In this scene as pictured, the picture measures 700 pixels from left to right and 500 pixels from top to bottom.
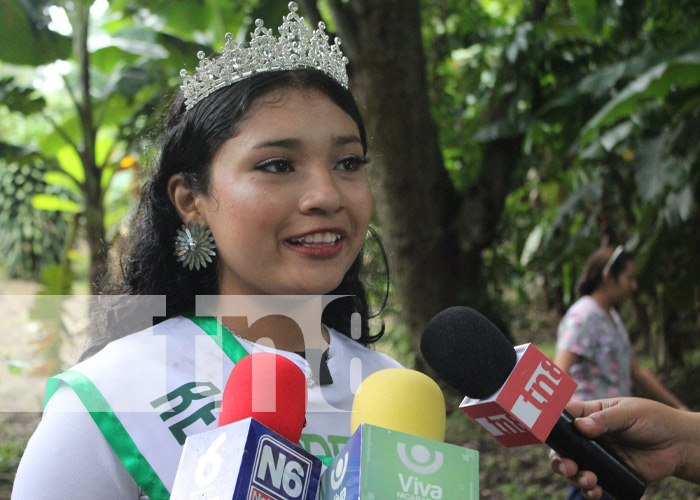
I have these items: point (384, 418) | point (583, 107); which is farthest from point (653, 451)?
point (583, 107)

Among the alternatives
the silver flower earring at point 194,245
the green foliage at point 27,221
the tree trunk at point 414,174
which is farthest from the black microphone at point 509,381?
the green foliage at point 27,221

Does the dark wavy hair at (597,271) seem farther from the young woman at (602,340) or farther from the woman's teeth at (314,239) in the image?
the woman's teeth at (314,239)

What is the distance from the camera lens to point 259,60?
55.7 inches

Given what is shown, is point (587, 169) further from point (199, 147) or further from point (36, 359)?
point (199, 147)

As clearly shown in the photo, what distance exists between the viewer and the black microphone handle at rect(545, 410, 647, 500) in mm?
1096

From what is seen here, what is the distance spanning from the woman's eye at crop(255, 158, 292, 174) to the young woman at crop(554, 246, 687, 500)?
2490 mm

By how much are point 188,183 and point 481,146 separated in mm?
4098

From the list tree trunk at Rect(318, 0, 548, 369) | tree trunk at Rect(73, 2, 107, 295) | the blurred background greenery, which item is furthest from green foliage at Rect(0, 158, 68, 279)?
tree trunk at Rect(318, 0, 548, 369)

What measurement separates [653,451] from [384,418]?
69 centimetres

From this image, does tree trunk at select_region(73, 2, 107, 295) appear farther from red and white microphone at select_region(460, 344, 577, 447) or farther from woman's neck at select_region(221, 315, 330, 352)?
red and white microphone at select_region(460, 344, 577, 447)

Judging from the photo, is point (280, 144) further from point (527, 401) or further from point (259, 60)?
point (527, 401)

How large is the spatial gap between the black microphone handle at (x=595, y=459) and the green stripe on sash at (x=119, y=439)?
2.03 ft

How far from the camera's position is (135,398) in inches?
48.1

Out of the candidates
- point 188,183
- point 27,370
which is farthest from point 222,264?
point 27,370
